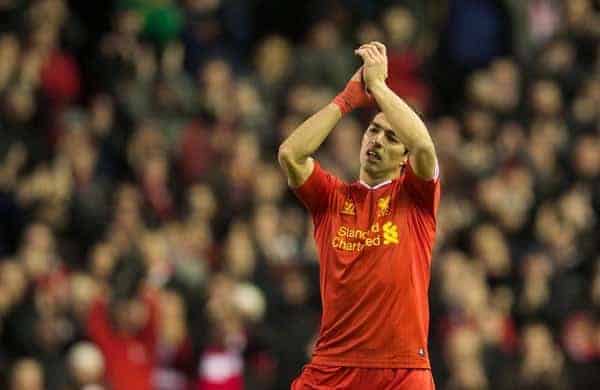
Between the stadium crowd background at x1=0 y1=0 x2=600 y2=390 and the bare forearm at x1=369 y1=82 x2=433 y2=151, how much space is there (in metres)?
5.58

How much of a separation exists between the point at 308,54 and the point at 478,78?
1.93 meters

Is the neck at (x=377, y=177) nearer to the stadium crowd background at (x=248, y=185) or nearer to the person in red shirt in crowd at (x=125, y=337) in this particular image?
the stadium crowd background at (x=248, y=185)

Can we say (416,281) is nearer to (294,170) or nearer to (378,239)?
(378,239)

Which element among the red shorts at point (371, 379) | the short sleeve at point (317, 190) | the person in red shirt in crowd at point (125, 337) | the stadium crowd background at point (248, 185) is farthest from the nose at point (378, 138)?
the person in red shirt in crowd at point (125, 337)

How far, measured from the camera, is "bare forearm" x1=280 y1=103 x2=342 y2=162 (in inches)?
344

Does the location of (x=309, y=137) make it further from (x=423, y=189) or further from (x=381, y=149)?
(x=423, y=189)

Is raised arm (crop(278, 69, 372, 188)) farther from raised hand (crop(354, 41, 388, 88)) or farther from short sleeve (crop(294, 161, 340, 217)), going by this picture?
raised hand (crop(354, 41, 388, 88))

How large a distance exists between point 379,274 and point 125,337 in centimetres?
586

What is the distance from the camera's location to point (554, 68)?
59.0 ft

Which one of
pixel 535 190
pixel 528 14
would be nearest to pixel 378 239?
pixel 535 190

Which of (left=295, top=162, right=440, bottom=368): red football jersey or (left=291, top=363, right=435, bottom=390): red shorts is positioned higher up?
(left=295, top=162, right=440, bottom=368): red football jersey

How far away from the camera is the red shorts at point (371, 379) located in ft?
28.3

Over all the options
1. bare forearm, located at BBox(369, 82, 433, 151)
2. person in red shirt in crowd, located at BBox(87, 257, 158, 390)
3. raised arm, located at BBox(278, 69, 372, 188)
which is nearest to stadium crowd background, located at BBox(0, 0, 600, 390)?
person in red shirt in crowd, located at BBox(87, 257, 158, 390)

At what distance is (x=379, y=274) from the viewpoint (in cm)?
869
